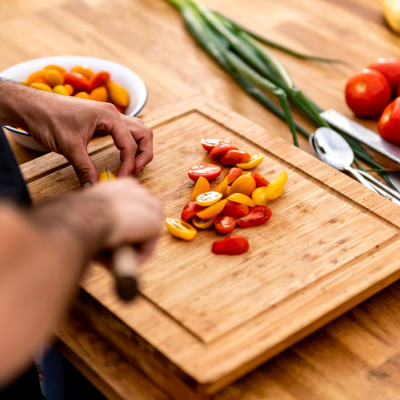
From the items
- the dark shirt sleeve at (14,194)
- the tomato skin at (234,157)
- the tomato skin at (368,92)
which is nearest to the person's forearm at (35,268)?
the dark shirt sleeve at (14,194)

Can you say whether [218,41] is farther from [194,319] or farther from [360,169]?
[194,319]

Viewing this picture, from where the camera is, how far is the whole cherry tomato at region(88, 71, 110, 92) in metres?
1.55

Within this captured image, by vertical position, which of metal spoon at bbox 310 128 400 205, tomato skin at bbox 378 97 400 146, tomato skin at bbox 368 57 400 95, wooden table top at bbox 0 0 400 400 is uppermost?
tomato skin at bbox 368 57 400 95

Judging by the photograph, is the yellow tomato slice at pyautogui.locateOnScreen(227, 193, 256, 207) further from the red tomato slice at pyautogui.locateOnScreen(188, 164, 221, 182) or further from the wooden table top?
the wooden table top

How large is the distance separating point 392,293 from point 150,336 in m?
0.51

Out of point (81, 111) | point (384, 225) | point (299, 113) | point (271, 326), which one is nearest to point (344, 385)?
point (271, 326)

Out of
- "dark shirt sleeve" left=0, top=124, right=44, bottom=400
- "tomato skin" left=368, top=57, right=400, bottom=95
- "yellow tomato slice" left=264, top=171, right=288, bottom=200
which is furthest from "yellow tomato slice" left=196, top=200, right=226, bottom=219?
"tomato skin" left=368, top=57, right=400, bottom=95

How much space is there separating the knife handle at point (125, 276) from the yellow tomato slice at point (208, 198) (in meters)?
0.50

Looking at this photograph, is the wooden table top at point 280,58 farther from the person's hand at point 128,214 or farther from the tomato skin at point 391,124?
the person's hand at point 128,214

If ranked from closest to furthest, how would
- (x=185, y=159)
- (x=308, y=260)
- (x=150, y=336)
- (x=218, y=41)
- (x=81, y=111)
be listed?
(x=150, y=336) → (x=308, y=260) → (x=81, y=111) → (x=185, y=159) → (x=218, y=41)

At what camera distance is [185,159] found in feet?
4.49

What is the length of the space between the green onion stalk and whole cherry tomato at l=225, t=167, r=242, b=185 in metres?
0.24

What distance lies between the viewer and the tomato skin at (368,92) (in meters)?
1.61

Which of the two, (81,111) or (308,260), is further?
(81,111)
